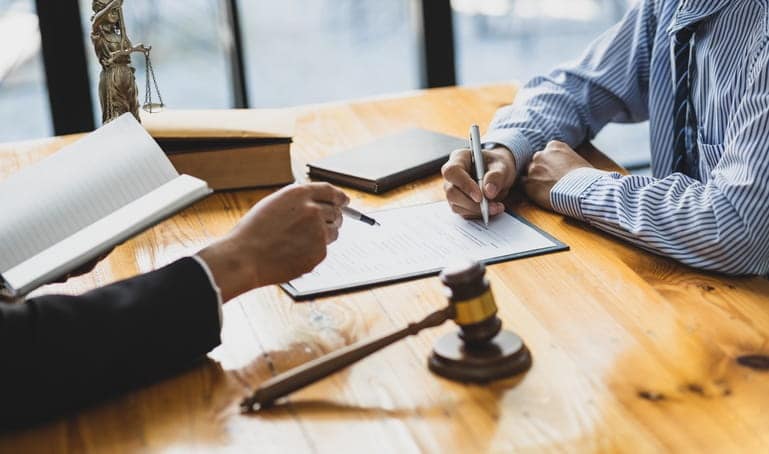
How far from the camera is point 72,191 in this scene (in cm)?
126

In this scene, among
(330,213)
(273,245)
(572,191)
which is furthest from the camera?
(572,191)

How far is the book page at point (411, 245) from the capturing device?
4.33 feet

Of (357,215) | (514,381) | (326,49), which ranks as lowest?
(514,381)

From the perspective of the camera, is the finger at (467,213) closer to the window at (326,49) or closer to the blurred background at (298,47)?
the blurred background at (298,47)

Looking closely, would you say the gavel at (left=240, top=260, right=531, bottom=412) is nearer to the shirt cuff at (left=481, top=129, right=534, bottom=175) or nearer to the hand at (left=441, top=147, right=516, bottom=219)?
the hand at (left=441, top=147, right=516, bottom=219)

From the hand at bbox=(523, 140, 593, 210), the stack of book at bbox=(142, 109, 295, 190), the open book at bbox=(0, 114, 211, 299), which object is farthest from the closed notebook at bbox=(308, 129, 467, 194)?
the open book at bbox=(0, 114, 211, 299)

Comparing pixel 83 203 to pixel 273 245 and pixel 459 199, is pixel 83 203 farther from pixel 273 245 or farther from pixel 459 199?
pixel 459 199

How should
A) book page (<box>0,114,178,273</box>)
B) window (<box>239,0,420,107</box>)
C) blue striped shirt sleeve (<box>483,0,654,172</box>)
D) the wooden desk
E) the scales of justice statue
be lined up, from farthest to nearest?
window (<box>239,0,420,107</box>) → blue striped shirt sleeve (<box>483,0,654,172</box>) → the scales of justice statue → book page (<box>0,114,178,273</box>) → the wooden desk

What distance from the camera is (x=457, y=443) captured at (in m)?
0.93

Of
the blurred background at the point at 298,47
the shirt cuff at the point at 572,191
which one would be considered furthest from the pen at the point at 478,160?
the blurred background at the point at 298,47

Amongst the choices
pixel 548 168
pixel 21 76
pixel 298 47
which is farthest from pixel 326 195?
pixel 298 47

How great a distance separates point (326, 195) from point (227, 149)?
438mm

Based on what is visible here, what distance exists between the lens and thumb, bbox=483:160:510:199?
59.7 inches

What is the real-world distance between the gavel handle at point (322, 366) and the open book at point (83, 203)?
0.26 meters
